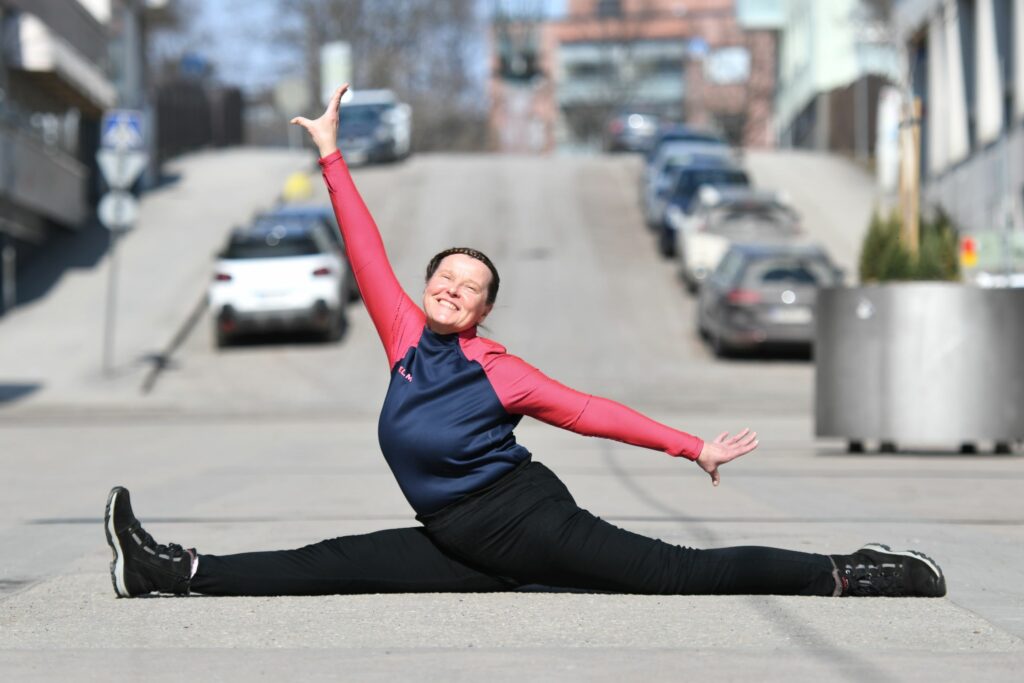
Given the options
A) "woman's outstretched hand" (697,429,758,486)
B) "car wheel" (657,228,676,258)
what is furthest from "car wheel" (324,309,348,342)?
"woman's outstretched hand" (697,429,758,486)

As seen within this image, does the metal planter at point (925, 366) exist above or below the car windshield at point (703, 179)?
below

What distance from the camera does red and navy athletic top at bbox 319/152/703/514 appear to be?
6289 mm

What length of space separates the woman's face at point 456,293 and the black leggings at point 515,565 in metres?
0.55

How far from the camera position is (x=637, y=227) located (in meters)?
41.8

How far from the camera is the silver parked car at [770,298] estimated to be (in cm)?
2578

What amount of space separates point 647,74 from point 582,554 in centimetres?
10870

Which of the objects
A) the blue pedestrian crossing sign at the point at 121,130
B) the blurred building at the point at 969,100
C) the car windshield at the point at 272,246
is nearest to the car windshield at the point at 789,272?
the blurred building at the point at 969,100

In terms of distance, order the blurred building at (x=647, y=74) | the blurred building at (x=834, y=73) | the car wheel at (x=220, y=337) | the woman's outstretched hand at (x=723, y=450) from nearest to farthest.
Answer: the woman's outstretched hand at (x=723, y=450) < the car wheel at (x=220, y=337) < the blurred building at (x=834, y=73) < the blurred building at (x=647, y=74)

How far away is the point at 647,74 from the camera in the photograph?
114 m

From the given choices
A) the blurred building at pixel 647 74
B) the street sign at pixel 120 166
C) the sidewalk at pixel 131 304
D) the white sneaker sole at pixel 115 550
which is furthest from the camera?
the blurred building at pixel 647 74

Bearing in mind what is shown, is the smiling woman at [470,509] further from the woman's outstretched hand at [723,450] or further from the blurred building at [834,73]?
the blurred building at [834,73]

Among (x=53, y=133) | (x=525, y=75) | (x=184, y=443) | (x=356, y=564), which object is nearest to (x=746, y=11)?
(x=525, y=75)

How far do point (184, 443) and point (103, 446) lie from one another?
0.73 meters

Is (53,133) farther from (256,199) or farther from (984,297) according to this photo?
(984,297)
